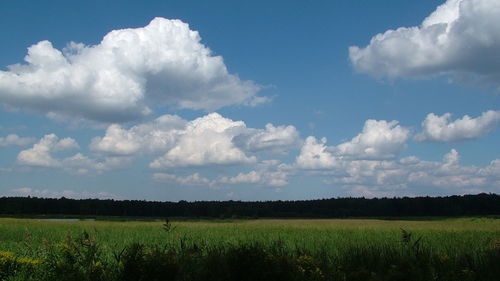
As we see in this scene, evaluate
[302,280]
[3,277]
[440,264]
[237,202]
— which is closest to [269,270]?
[302,280]

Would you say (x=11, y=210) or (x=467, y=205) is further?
(x=11, y=210)

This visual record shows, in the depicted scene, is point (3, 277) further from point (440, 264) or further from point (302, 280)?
point (440, 264)

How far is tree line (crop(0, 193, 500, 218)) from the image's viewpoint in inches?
4815

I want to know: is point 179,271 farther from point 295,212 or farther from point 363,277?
point 295,212

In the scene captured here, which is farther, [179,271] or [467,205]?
[467,205]

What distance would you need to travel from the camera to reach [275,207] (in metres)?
140

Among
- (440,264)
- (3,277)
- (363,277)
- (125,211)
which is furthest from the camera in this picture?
(125,211)

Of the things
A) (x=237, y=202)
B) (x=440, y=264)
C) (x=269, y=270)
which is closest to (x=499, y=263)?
(x=440, y=264)

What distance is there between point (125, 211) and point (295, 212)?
62696 millimetres

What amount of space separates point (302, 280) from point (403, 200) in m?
131

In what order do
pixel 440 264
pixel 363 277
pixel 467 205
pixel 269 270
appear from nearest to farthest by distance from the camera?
1. pixel 363 277
2. pixel 269 270
3. pixel 440 264
4. pixel 467 205

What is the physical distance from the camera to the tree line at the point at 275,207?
12231 cm

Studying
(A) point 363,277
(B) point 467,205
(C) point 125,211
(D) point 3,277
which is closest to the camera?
(A) point 363,277

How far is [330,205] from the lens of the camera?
136m
